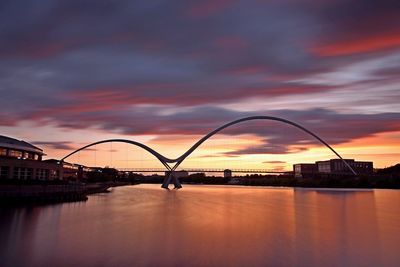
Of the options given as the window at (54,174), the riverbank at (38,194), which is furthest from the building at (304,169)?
the riverbank at (38,194)

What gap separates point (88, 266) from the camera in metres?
14.1

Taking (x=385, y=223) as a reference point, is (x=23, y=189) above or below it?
above

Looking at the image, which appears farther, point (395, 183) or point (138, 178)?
point (138, 178)

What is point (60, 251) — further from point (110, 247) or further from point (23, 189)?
point (23, 189)

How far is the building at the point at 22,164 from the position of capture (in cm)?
4112

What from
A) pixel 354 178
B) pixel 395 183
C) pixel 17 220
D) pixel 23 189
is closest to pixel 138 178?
pixel 354 178

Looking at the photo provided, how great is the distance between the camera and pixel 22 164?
43188 mm

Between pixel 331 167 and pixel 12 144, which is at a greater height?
pixel 12 144

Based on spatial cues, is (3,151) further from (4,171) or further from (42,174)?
(4,171)

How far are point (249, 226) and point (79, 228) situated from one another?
11933mm

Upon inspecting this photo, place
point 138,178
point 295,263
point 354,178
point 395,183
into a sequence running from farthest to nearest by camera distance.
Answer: point 138,178, point 354,178, point 395,183, point 295,263

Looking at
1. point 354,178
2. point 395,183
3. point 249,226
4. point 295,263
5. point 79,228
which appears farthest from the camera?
point 354,178

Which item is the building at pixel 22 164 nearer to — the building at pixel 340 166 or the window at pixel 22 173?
the window at pixel 22 173

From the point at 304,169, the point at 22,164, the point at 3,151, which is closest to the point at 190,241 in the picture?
the point at 22,164
